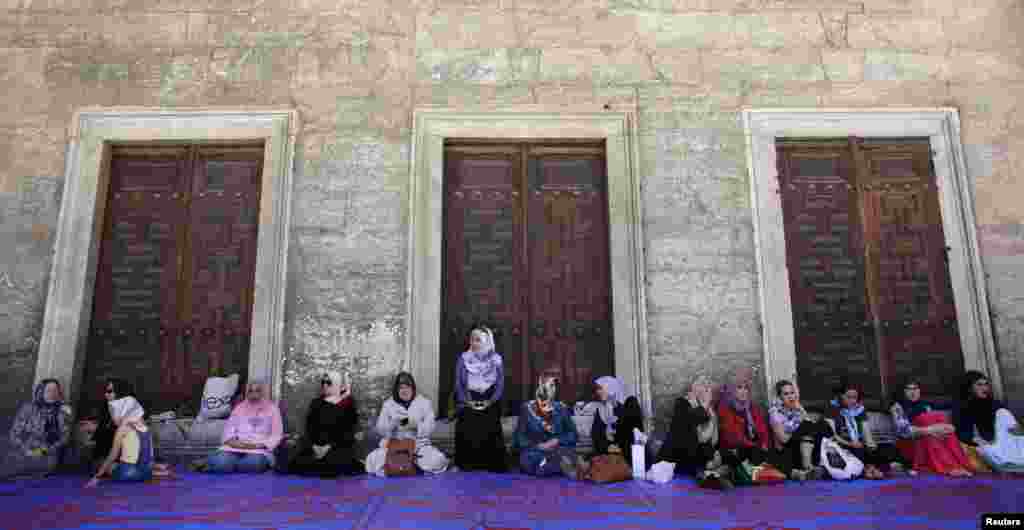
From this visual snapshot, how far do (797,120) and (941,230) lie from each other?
154cm

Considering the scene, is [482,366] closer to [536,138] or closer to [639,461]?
[639,461]

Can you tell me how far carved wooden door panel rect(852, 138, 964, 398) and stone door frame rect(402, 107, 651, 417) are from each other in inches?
79.7

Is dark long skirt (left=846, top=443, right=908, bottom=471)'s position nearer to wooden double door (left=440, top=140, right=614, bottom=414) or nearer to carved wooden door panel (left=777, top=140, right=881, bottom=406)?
carved wooden door panel (left=777, top=140, right=881, bottom=406)

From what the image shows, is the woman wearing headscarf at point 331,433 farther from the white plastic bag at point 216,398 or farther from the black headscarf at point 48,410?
the black headscarf at point 48,410

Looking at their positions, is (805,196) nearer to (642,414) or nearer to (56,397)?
(642,414)

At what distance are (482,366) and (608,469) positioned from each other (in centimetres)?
125

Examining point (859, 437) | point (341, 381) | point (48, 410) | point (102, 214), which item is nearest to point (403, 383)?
point (341, 381)

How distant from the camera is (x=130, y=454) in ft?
16.5

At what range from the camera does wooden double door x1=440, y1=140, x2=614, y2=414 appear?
5.87 m

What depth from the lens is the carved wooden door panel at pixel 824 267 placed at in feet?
19.2

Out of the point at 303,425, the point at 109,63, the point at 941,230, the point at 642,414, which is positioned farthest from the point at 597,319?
the point at 109,63

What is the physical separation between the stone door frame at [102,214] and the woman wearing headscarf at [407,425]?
38.9 inches

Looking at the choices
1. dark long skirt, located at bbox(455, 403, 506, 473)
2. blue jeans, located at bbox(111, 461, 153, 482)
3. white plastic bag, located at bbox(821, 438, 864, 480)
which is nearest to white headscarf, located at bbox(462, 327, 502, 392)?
dark long skirt, located at bbox(455, 403, 506, 473)

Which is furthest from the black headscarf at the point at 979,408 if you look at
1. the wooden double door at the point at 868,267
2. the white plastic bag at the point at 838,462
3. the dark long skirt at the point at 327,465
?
the dark long skirt at the point at 327,465
